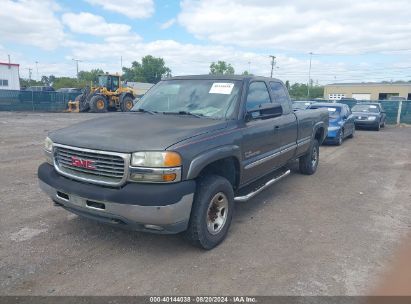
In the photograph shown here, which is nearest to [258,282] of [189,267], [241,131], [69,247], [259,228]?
[189,267]

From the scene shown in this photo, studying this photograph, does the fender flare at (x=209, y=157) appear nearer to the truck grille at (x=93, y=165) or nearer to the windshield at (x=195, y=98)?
the windshield at (x=195, y=98)

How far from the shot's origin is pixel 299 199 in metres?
5.78

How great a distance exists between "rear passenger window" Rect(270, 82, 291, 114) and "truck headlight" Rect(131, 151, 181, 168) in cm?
288

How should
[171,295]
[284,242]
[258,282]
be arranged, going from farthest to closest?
[284,242]
[258,282]
[171,295]

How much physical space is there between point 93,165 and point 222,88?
2.05 meters

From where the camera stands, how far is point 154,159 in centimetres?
322

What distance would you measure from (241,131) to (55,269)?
2540 millimetres

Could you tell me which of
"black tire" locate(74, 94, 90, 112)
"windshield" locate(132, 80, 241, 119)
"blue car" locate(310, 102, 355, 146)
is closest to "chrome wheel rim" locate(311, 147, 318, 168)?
"windshield" locate(132, 80, 241, 119)

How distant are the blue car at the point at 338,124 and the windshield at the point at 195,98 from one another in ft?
25.2

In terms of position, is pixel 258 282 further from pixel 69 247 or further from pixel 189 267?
pixel 69 247

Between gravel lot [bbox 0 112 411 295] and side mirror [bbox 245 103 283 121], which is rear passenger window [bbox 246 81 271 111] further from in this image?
gravel lot [bbox 0 112 411 295]

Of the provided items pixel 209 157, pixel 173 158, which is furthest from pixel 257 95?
pixel 173 158

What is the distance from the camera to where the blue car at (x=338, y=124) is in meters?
12.2

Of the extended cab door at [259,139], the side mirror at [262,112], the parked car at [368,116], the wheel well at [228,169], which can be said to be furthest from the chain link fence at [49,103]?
the wheel well at [228,169]
